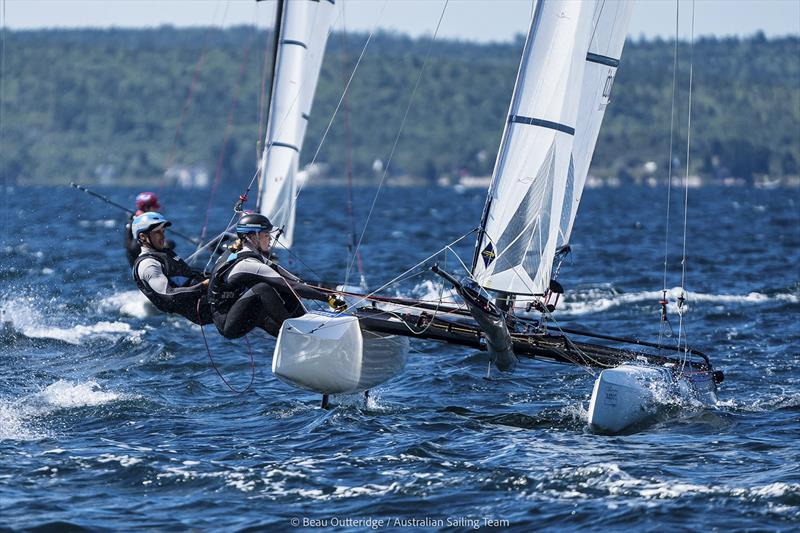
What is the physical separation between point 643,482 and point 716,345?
266 inches

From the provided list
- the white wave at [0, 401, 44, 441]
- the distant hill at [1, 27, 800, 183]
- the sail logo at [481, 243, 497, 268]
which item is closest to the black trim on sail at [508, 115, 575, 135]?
the sail logo at [481, 243, 497, 268]

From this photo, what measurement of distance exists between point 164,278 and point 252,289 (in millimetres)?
741

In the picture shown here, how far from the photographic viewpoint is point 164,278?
32.7ft

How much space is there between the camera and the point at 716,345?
14375 mm

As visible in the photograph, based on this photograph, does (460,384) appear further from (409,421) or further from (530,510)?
(530,510)

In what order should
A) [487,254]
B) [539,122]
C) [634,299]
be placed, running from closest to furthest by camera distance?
[539,122], [487,254], [634,299]

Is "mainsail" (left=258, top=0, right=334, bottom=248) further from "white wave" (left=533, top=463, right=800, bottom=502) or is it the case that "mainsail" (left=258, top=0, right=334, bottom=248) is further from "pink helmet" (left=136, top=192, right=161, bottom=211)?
"white wave" (left=533, top=463, right=800, bottom=502)

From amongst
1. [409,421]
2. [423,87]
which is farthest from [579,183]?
[423,87]

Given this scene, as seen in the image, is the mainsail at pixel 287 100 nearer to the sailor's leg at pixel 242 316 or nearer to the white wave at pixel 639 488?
the sailor's leg at pixel 242 316

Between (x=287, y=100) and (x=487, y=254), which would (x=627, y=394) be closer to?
(x=487, y=254)

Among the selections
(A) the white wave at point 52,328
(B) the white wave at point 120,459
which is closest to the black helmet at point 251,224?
(B) the white wave at point 120,459

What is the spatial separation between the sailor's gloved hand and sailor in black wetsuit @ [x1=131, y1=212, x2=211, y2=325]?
953 millimetres

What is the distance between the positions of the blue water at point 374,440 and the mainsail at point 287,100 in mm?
2533

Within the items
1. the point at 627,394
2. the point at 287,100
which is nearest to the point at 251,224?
the point at 627,394
